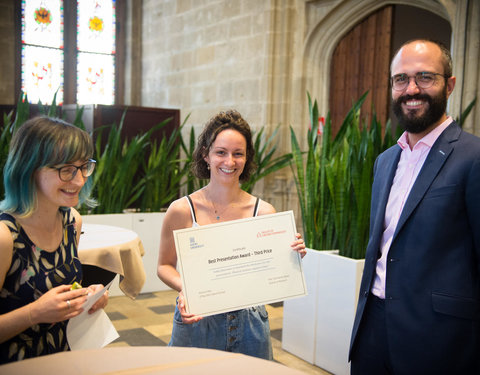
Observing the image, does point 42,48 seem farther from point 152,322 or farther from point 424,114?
point 424,114

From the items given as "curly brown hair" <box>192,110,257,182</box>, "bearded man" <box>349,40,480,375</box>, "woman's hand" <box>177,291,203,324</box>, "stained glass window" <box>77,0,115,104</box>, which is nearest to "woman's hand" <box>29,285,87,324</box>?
"woman's hand" <box>177,291,203,324</box>

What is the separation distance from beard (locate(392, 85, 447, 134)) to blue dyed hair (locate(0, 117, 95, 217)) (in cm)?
101

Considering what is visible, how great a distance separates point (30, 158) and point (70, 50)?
766 centimetres

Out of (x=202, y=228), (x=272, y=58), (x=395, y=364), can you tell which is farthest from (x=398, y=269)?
(x=272, y=58)

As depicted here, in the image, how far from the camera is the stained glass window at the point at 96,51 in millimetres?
8562

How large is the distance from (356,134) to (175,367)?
2.39 meters

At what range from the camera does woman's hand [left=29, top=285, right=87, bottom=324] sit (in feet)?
4.36

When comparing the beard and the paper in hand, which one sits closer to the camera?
the paper in hand

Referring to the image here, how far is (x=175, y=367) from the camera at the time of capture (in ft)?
3.75

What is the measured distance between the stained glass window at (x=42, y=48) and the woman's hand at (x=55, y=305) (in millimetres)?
7295

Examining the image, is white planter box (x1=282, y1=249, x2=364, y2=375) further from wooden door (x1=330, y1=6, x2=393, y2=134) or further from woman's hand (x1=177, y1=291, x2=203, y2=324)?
wooden door (x1=330, y1=6, x2=393, y2=134)

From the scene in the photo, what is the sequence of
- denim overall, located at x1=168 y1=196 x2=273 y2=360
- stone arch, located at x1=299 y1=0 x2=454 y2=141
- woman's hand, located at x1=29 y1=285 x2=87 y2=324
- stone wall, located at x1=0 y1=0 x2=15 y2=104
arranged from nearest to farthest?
woman's hand, located at x1=29 y1=285 x2=87 y2=324 → denim overall, located at x1=168 y1=196 x2=273 y2=360 → stone arch, located at x1=299 y1=0 x2=454 y2=141 → stone wall, located at x1=0 y1=0 x2=15 y2=104

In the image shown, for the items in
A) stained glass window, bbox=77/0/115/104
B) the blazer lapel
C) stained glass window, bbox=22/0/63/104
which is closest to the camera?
the blazer lapel

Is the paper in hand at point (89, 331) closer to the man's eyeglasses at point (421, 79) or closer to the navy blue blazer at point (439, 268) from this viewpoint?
the navy blue blazer at point (439, 268)
